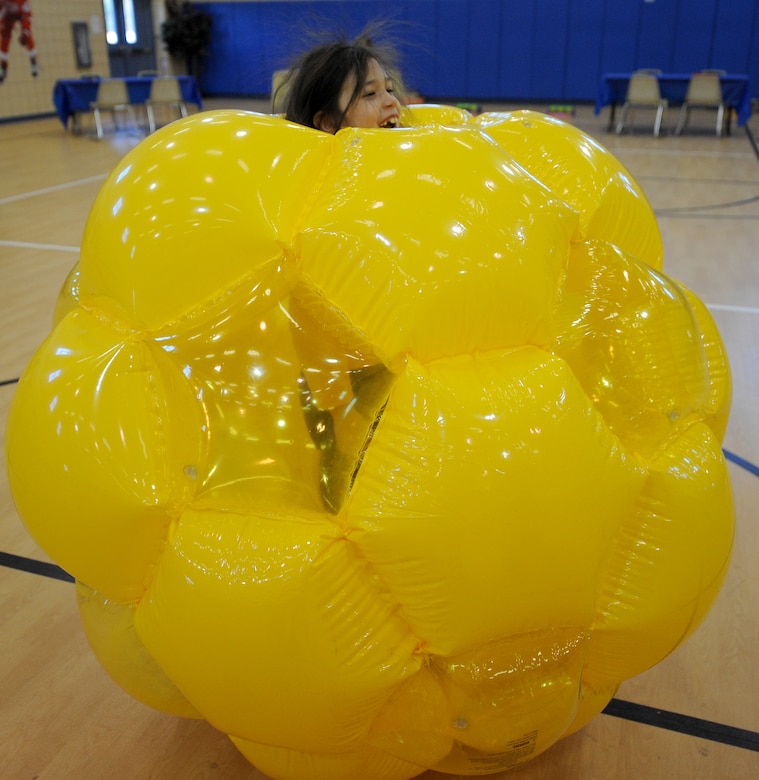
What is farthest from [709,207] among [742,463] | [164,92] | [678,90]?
[164,92]

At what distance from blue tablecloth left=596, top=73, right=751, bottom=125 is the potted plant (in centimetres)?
848

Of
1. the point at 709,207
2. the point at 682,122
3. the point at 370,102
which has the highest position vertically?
the point at 370,102

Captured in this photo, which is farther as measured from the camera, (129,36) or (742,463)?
(129,36)

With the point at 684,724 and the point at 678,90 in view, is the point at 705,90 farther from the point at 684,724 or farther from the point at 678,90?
the point at 684,724

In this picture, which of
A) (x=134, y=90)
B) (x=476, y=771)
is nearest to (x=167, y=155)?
(x=476, y=771)

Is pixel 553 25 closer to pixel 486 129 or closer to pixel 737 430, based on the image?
pixel 737 430

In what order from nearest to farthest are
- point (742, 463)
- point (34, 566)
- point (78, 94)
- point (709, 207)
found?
point (34, 566) → point (742, 463) → point (709, 207) → point (78, 94)

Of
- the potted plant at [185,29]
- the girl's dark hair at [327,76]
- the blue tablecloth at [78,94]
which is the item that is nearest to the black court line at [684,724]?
the girl's dark hair at [327,76]

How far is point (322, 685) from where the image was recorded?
3.84ft

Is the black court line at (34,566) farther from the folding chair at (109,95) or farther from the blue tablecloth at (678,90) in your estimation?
the blue tablecloth at (678,90)

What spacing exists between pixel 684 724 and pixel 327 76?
1.71 metres

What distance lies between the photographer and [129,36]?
16.2m

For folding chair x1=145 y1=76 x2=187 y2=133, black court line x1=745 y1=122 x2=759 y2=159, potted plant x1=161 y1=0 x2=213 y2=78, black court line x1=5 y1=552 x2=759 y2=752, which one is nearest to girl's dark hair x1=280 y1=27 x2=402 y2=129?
black court line x1=5 y1=552 x2=759 y2=752

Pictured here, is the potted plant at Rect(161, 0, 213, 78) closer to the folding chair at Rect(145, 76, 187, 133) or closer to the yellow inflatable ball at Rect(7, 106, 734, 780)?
the folding chair at Rect(145, 76, 187, 133)
